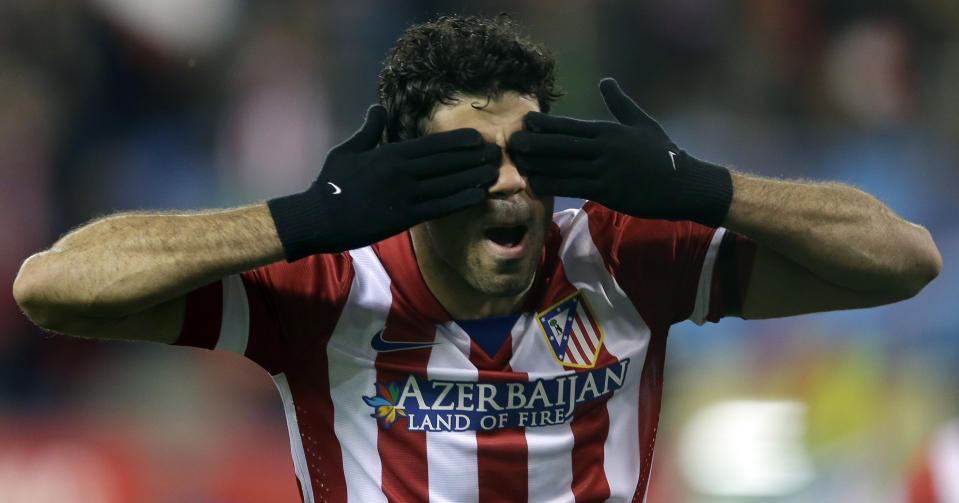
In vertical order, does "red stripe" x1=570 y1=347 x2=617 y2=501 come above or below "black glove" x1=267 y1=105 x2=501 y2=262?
below

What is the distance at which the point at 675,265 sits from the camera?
2059 mm

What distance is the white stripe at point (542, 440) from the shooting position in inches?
78.2

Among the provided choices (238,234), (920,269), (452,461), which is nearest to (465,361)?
(452,461)

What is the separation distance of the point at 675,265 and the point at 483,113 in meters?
0.50

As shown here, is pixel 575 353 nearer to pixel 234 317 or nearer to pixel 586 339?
pixel 586 339

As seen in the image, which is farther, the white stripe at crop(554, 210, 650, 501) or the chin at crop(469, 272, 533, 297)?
the white stripe at crop(554, 210, 650, 501)

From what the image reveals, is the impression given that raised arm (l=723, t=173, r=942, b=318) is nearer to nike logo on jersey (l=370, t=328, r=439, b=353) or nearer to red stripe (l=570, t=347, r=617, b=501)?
red stripe (l=570, t=347, r=617, b=501)

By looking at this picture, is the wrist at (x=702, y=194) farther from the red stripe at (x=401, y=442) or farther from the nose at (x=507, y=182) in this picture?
the red stripe at (x=401, y=442)

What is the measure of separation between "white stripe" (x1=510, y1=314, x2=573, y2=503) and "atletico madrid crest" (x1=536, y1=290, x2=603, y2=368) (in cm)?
Answer: 2

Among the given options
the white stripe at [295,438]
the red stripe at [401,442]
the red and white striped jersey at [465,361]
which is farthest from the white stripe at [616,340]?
the white stripe at [295,438]

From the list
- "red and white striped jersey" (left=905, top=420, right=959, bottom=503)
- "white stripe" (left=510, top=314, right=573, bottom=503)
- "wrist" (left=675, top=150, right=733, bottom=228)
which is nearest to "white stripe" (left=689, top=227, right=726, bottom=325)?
"wrist" (left=675, top=150, right=733, bottom=228)

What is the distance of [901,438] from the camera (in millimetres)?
3582

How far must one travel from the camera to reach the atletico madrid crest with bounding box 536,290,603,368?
2.01 metres

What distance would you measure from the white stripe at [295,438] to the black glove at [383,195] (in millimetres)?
350
